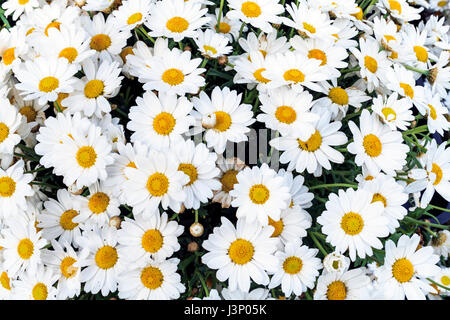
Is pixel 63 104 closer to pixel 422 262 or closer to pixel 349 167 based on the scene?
pixel 349 167

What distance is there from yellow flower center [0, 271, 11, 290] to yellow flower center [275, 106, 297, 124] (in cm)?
109

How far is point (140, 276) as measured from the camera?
1360 millimetres

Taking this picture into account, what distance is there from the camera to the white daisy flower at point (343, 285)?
141cm

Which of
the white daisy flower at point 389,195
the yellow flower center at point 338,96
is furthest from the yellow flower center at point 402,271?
the yellow flower center at point 338,96

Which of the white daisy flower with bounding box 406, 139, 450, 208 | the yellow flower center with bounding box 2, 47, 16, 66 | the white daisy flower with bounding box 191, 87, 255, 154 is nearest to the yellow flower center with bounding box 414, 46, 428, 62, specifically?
the white daisy flower with bounding box 406, 139, 450, 208

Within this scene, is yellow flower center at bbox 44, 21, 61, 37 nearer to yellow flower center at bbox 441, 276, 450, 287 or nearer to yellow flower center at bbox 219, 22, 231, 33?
yellow flower center at bbox 219, 22, 231, 33

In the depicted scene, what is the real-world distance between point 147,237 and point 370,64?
1.00m

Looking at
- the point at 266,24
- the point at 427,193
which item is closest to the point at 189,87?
the point at 266,24

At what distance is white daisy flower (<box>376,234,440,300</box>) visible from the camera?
4.59 feet

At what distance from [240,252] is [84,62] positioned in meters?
0.84

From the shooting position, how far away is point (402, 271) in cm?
142

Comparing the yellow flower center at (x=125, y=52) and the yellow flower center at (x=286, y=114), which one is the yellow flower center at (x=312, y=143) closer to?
the yellow flower center at (x=286, y=114)

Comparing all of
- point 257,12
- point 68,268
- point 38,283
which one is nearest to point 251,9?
point 257,12

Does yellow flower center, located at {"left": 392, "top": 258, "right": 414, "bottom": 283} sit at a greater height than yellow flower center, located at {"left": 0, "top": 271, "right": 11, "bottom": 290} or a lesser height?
greater
